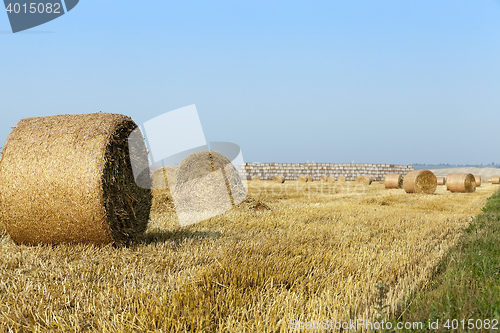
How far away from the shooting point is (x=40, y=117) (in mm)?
5051

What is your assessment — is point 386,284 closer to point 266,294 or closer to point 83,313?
point 266,294

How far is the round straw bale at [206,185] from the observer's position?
9.44m

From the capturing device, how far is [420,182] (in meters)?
15.2

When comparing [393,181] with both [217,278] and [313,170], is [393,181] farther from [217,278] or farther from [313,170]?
[217,278]

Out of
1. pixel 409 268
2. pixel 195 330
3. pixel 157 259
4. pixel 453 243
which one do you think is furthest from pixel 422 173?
pixel 195 330

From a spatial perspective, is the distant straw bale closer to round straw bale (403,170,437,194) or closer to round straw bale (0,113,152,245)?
round straw bale (0,113,152,245)

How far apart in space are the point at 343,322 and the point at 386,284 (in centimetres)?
A: 100

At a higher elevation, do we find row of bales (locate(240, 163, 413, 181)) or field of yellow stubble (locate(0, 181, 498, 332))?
field of yellow stubble (locate(0, 181, 498, 332))

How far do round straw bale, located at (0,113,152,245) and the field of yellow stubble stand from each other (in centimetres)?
28

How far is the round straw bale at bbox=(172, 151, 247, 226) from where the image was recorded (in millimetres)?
9438

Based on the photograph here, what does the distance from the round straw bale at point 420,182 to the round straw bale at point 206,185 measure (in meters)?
8.59

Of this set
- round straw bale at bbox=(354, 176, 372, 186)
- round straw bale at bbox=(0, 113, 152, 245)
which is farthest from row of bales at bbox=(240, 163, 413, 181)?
round straw bale at bbox=(0, 113, 152, 245)

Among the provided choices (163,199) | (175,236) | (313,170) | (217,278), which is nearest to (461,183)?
(313,170)

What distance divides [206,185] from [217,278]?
665 cm
